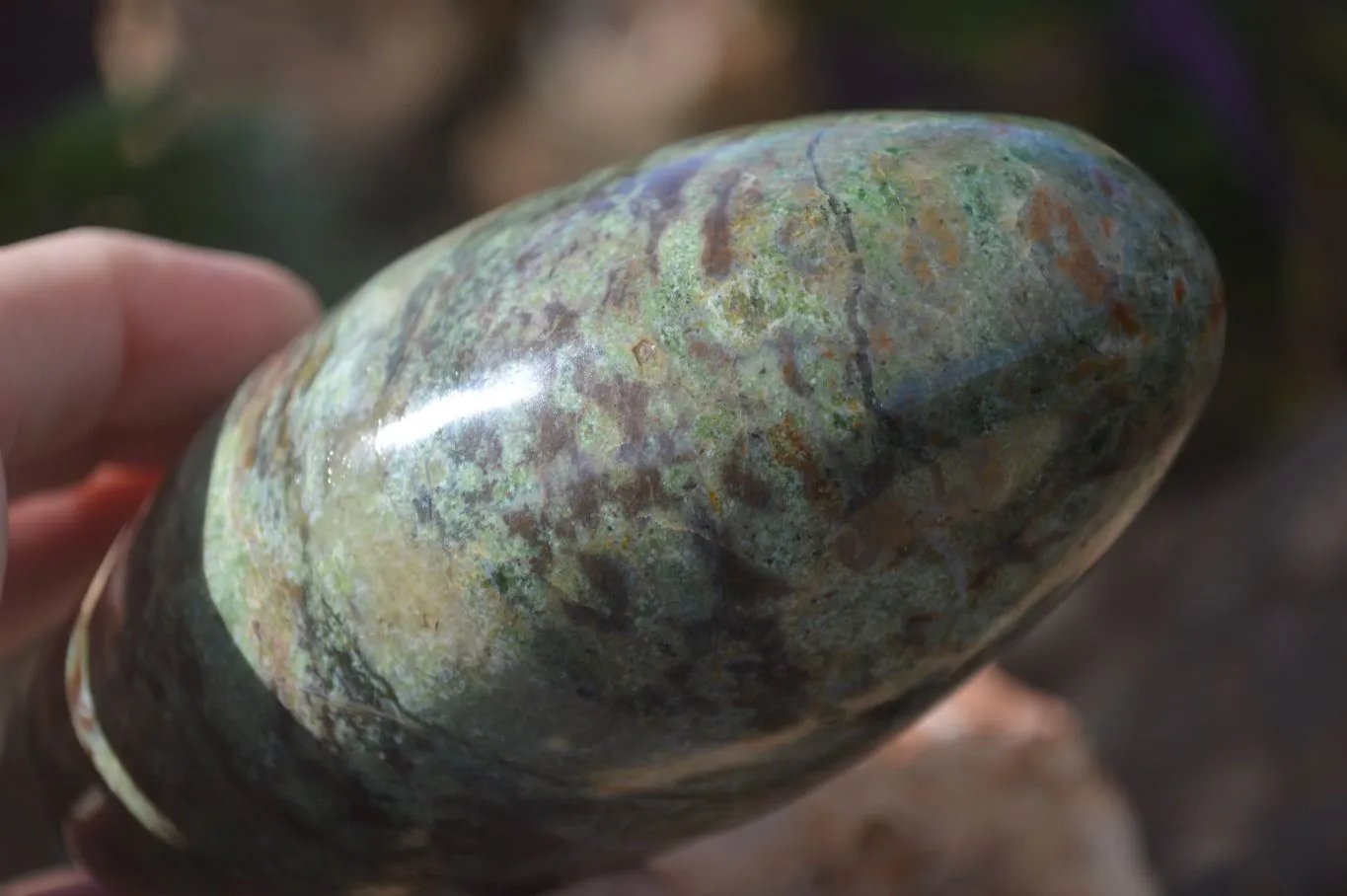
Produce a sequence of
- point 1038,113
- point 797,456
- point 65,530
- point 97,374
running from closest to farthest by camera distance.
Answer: point 797,456 → point 97,374 → point 65,530 → point 1038,113

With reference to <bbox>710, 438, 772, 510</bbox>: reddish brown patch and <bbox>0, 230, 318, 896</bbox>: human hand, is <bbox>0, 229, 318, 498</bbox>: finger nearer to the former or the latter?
<bbox>0, 230, 318, 896</bbox>: human hand

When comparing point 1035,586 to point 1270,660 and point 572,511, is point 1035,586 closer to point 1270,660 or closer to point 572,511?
point 572,511

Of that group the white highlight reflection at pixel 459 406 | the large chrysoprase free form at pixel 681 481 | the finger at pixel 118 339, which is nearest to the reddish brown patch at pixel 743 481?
the large chrysoprase free form at pixel 681 481

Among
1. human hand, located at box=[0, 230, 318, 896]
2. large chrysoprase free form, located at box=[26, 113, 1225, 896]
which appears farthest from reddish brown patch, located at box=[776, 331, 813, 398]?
human hand, located at box=[0, 230, 318, 896]

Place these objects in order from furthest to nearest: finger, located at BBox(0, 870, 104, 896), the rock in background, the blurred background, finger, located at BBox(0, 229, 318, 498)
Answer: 1. the blurred background
2. the rock in background
3. finger, located at BBox(0, 870, 104, 896)
4. finger, located at BBox(0, 229, 318, 498)

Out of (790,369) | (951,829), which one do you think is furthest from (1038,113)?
(790,369)

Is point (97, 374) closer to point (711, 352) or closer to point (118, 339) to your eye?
point (118, 339)
